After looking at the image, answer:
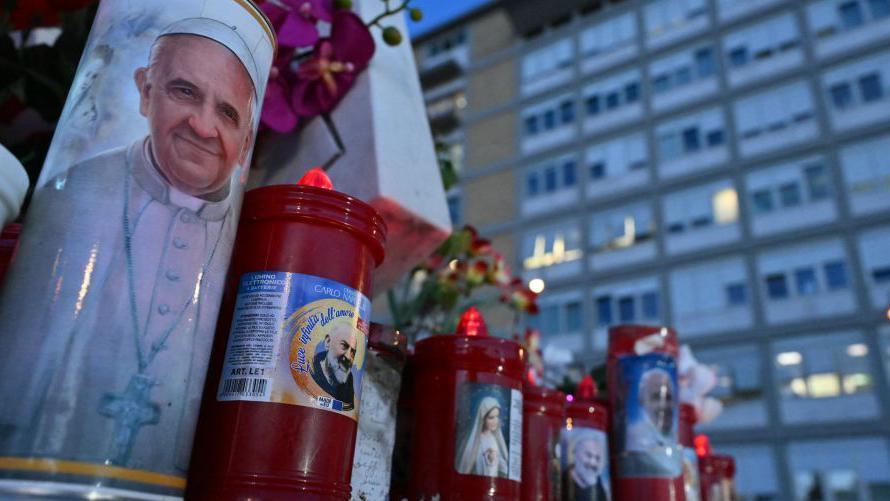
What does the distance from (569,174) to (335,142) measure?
10.7 m

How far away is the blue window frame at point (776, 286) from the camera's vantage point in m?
8.80

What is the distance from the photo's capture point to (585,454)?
0.89 meters

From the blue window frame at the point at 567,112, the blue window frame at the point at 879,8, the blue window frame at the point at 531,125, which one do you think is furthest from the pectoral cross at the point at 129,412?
the blue window frame at the point at 531,125

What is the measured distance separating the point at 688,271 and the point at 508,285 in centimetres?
883

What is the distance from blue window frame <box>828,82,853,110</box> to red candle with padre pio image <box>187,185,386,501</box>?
1032 cm

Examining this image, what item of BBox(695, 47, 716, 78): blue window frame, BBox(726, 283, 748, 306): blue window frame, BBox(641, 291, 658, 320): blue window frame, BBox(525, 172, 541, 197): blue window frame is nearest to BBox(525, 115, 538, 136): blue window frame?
BBox(525, 172, 541, 197): blue window frame

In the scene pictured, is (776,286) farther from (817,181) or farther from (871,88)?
(871,88)

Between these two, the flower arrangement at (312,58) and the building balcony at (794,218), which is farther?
the building balcony at (794,218)

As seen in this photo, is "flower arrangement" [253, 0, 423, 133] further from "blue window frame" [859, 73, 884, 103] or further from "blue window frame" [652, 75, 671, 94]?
"blue window frame" [652, 75, 671, 94]

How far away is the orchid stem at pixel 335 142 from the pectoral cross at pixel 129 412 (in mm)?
473

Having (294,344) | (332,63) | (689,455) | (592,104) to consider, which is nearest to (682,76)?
(592,104)

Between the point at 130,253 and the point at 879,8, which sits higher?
the point at 879,8

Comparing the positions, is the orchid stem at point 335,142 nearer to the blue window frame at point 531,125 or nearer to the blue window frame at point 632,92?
the blue window frame at point 632,92

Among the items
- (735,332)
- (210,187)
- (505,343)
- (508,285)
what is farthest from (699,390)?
(735,332)
